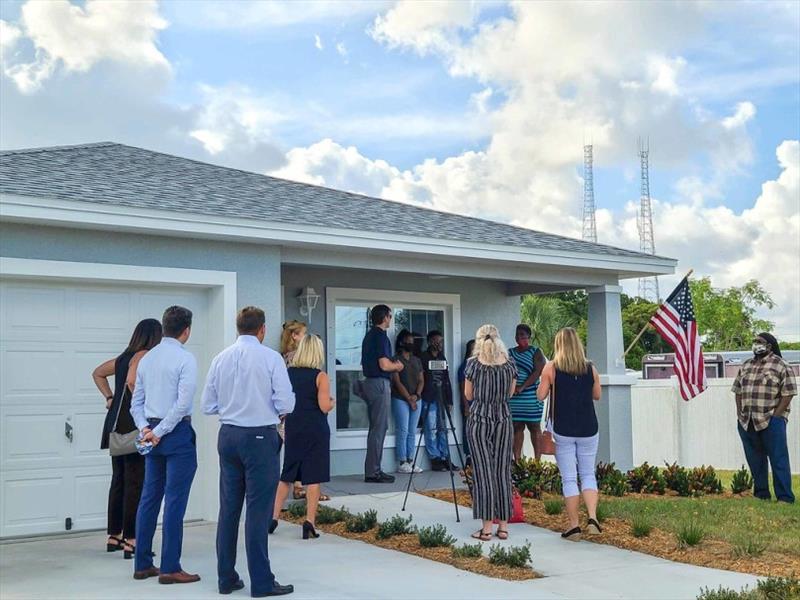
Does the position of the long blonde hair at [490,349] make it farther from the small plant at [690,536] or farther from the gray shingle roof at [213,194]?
the gray shingle roof at [213,194]

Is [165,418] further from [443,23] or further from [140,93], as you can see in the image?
[140,93]

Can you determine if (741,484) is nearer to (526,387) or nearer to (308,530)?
(526,387)

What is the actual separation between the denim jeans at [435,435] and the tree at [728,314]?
38171 millimetres

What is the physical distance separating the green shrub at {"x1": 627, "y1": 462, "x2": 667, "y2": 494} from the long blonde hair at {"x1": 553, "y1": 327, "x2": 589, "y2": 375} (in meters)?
3.63

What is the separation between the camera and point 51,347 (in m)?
9.67

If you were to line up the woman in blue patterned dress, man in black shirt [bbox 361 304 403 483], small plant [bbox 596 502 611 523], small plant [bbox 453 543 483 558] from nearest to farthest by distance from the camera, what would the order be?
1. small plant [bbox 453 543 483 558]
2. small plant [bbox 596 502 611 523]
3. man in black shirt [bbox 361 304 403 483]
4. the woman in blue patterned dress

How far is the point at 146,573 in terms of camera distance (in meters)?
7.68

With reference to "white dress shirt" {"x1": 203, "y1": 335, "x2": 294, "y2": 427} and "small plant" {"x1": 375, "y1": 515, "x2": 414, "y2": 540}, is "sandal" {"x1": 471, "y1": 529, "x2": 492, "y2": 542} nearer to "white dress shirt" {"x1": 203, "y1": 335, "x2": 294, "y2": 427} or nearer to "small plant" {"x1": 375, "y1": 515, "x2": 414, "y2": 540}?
"small plant" {"x1": 375, "y1": 515, "x2": 414, "y2": 540}

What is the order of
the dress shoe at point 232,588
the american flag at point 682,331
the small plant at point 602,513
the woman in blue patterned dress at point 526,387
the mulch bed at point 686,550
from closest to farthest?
1. the dress shoe at point 232,588
2. the mulch bed at point 686,550
3. the small plant at point 602,513
4. the woman in blue patterned dress at point 526,387
5. the american flag at point 682,331

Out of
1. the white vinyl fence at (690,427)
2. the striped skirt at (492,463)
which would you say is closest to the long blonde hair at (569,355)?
the striped skirt at (492,463)

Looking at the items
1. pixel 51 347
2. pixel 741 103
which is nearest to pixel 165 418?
pixel 51 347

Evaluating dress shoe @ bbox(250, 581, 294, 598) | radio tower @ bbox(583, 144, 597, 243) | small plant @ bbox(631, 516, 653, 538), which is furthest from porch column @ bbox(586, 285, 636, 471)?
radio tower @ bbox(583, 144, 597, 243)

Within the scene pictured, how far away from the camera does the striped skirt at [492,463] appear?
370 inches

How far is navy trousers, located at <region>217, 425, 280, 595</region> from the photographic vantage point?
7.12 metres
